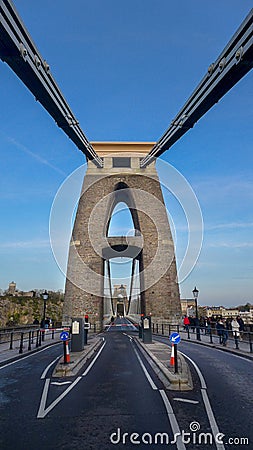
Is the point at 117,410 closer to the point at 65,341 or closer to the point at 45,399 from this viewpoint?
the point at 45,399

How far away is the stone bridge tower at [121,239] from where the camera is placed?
37278mm

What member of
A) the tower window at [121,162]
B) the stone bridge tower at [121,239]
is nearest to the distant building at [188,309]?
the stone bridge tower at [121,239]

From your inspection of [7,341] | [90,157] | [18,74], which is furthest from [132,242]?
[18,74]

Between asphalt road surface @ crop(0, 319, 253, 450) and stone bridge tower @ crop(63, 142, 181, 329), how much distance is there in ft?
87.5

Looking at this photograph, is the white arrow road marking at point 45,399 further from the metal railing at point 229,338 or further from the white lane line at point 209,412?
the metal railing at point 229,338

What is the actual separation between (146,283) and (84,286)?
21.6 feet

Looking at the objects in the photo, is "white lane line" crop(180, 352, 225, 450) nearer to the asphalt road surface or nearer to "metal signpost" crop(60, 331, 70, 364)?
the asphalt road surface

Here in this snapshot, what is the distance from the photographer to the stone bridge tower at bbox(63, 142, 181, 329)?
37.3 m

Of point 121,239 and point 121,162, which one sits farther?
point 121,162

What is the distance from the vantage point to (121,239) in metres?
41.5

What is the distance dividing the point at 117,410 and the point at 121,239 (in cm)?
3499

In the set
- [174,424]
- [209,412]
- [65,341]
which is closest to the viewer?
[174,424]

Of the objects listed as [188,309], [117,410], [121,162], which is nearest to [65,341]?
[117,410]

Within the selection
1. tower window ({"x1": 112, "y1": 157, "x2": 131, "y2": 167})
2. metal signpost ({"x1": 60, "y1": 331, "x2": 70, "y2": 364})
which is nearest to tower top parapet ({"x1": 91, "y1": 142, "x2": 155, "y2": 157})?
tower window ({"x1": 112, "y1": 157, "x2": 131, "y2": 167})
